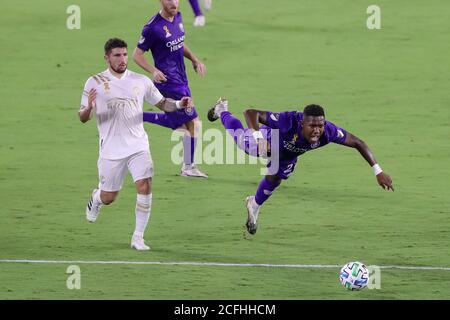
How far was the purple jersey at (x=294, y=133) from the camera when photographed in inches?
641

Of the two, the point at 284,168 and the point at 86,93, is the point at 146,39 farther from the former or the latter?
the point at 86,93

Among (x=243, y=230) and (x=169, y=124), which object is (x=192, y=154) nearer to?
(x=169, y=124)

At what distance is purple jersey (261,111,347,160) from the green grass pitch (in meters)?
1.45

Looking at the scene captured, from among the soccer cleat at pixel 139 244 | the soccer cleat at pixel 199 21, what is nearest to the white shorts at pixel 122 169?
the soccer cleat at pixel 139 244

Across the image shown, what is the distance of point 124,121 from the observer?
16.4m

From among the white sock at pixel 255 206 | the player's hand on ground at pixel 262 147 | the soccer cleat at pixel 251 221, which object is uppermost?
the player's hand on ground at pixel 262 147

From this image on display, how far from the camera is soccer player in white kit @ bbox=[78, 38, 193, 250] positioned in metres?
16.3

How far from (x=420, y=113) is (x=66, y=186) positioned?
9362 mm

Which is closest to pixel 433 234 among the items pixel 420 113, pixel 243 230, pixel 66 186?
pixel 243 230

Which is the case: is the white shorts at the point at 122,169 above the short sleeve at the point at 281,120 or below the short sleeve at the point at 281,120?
below

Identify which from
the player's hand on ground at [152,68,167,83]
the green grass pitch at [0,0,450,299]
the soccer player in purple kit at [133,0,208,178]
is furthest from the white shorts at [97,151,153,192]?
the soccer player in purple kit at [133,0,208,178]

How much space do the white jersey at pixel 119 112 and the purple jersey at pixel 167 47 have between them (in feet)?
13.9

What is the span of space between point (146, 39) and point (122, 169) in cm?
464

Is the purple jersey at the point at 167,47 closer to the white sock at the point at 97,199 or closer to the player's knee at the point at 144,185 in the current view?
the white sock at the point at 97,199
